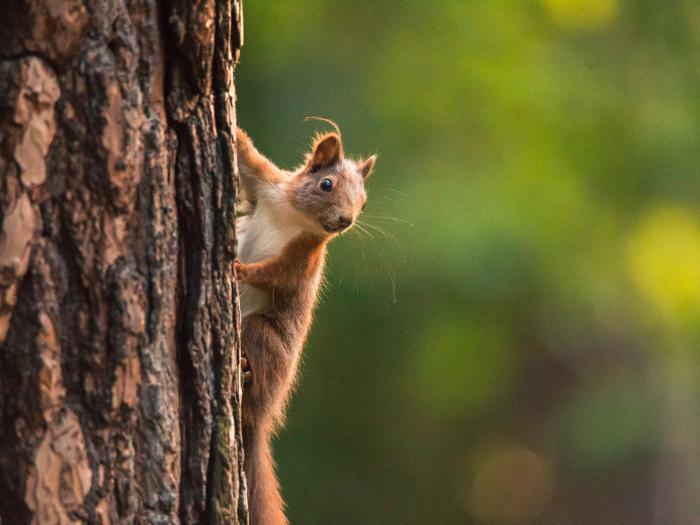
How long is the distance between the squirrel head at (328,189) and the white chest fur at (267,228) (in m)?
0.06

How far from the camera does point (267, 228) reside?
12.7ft

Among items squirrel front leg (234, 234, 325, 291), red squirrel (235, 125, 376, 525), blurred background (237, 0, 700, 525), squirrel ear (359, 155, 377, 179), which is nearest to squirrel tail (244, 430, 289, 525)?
red squirrel (235, 125, 376, 525)

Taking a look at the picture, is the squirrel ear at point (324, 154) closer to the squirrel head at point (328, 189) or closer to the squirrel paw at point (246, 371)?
the squirrel head at point (328, 189)

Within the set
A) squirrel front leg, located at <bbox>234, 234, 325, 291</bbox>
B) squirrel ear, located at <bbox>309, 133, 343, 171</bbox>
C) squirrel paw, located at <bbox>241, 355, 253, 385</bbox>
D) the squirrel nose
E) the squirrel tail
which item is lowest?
the squirrel tail

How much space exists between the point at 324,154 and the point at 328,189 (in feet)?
0.49

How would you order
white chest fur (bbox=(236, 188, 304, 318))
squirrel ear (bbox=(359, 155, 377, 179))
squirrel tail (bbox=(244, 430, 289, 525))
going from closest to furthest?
squirrel tail (bbox=(244, 430, 289, 525))
white chest fur (bbox=(236, 188, 304, 318))
squirrel ear (bbox=(359, 155, 377, 179))

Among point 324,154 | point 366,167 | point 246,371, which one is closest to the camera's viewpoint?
point 246,371

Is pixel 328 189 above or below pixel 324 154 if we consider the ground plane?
below

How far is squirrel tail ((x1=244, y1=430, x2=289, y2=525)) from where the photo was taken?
318 cm

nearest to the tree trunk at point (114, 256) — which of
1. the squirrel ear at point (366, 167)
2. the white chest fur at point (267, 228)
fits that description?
the white chest fur at point (267, 228)

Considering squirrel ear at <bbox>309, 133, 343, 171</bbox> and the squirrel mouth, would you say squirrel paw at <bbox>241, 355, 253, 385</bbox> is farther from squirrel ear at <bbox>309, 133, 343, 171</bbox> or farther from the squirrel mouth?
squirrel ear at <bbox>309, 133, 343, 171</bbox>

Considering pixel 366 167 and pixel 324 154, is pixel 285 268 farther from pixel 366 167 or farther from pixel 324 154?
pixel 366 167

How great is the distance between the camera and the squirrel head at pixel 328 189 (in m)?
3.96

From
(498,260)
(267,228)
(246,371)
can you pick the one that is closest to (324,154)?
(267,228)
